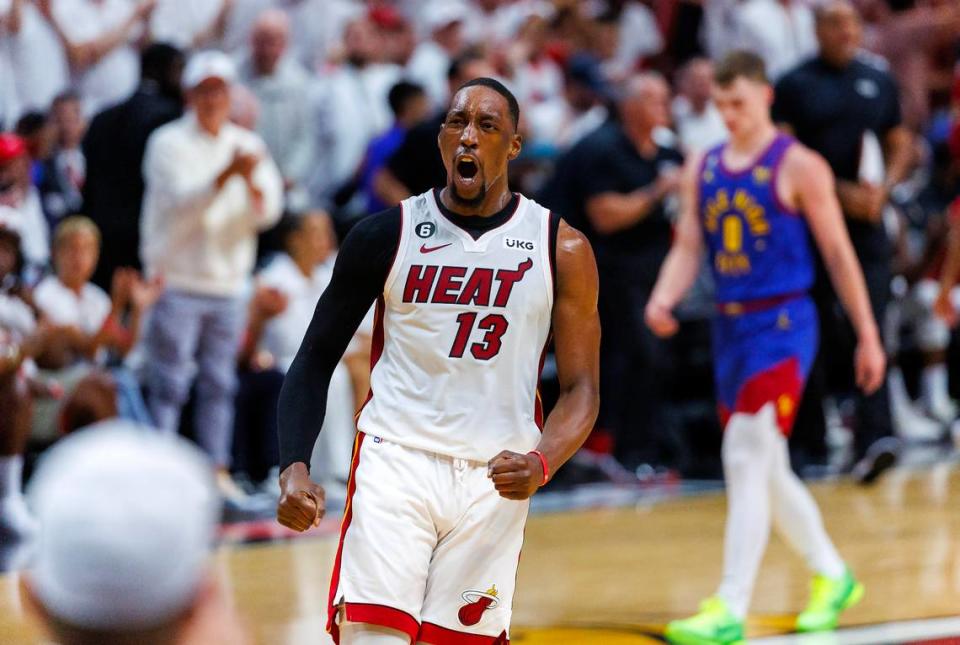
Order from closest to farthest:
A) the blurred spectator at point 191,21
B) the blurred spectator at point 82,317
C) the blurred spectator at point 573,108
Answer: the blurred spectator at point 82,317 → the blurred spectator at point 191,21 → the blurred spectator at point 573,108

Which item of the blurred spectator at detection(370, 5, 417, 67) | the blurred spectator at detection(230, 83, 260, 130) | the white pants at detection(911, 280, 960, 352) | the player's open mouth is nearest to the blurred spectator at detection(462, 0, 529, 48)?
the blurred spectator at detection(370, 5, 417, 67)

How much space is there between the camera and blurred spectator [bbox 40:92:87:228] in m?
10.5

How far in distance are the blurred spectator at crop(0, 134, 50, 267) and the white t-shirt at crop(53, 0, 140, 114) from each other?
106cm

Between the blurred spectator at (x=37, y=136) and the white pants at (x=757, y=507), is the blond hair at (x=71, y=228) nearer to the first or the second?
the blurred spectator at (x=37, y=136)

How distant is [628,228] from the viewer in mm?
10906

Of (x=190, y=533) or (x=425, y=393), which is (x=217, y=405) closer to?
(x=425, y=393)

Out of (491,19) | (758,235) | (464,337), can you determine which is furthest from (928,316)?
(464,337)

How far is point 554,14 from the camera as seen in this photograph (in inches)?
566

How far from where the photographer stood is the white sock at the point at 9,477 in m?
8.73

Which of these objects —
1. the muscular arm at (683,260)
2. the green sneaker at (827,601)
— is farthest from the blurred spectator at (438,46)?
the green sneaker at (827,601)

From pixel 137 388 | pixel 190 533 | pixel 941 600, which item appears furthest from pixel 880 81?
pixel 190 533

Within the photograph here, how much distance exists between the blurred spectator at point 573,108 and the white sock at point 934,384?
336 cm

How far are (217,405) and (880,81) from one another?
473 cm

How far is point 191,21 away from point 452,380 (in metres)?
7.85
